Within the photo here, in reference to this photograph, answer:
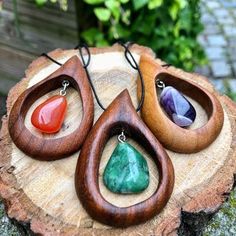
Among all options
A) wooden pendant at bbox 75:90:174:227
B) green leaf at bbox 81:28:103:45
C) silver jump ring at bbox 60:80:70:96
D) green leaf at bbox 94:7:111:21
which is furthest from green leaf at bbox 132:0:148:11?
wooden pendant at bbox 75:90:174:227

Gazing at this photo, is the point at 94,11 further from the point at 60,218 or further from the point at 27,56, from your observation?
the point at 60,218

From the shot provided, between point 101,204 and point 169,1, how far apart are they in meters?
1.45

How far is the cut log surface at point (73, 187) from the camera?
1.19 meters

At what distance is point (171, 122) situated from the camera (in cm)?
136

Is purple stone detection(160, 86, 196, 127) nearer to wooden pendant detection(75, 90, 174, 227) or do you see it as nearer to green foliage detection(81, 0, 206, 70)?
wooden pendant detection(75, 90, 174, 227)

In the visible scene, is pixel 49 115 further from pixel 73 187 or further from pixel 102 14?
pixel 102 14

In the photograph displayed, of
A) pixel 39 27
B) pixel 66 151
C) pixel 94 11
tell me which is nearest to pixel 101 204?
pixel 66 151

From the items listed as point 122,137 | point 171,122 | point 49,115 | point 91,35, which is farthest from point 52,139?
point 91,35

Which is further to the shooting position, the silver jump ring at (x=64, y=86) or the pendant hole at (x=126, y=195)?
the silver jump ring at (x=64, y=86)

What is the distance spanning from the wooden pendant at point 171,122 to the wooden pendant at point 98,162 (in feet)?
0.22

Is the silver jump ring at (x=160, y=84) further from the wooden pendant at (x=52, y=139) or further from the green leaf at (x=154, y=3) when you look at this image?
the green leaf at (x=154, y=3)

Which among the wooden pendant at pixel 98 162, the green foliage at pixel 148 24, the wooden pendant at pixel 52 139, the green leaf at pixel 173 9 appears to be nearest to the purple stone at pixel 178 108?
the wooden pendant at pixel 98 162

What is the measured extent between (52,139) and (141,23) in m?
1.22

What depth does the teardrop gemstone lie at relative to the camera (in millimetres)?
1350
